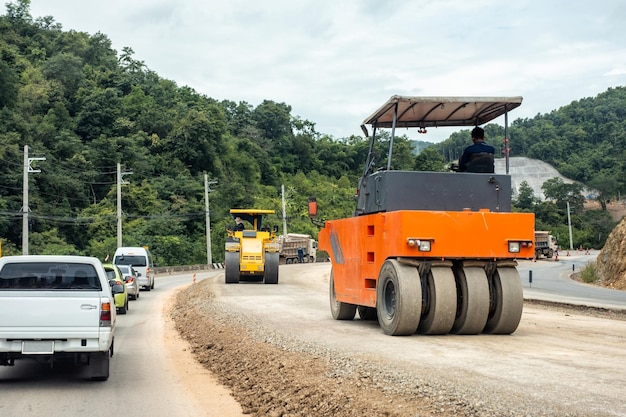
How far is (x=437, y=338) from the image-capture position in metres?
11.9

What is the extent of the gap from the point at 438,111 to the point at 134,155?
63.5m

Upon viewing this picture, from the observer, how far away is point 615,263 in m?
39.9

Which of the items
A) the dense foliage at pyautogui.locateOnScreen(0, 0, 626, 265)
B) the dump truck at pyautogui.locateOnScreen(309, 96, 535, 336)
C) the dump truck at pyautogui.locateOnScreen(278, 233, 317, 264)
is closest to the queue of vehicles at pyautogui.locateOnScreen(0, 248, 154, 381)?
the dump truck at pyautogui.locateOnScreen(309, 96, 535, 336)

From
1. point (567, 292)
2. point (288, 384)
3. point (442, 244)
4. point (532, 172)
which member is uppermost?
point (532, 172)

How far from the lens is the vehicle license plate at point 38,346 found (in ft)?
32.2

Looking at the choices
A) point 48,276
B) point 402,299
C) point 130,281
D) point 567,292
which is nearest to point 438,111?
point 402,299

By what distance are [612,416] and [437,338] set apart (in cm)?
596

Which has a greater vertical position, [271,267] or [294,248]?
[294,248]

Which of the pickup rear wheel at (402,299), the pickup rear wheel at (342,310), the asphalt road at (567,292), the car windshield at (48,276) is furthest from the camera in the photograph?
the asphalt road at (567,292)

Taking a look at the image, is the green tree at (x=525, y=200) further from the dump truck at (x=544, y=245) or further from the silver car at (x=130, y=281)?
the silver car at (x=130, y=281)

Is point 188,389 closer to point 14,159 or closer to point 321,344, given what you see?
point 321,344

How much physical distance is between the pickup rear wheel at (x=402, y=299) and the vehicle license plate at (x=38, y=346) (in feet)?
17.7

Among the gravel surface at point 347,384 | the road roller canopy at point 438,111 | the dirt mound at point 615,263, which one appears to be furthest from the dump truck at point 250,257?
the gravel surface at point 347,384

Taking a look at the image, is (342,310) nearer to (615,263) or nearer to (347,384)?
(347,384)
